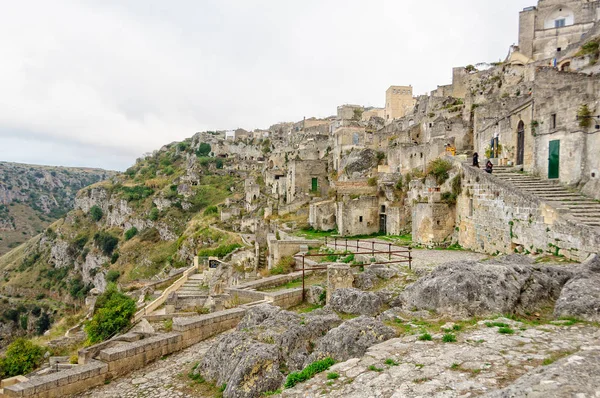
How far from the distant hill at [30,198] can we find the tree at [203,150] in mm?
56045

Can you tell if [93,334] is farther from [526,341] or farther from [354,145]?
[354,145]

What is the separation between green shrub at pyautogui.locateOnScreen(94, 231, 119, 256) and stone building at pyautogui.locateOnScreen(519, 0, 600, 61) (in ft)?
234

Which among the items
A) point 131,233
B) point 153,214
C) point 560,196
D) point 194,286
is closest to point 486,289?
point 560,196

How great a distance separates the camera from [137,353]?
8438mm

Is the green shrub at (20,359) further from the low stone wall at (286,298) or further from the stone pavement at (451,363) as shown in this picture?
the stone pavement at (451,363)

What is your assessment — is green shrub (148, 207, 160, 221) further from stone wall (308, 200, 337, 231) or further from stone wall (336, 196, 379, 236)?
stone wall (336, 196, 379, 236)

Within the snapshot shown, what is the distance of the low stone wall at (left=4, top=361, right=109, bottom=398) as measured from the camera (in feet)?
22.5

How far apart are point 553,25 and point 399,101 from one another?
27110 millimetres

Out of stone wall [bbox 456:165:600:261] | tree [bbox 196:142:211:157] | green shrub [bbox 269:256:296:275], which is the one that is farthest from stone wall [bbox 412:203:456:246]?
tree [bbox 196:142:211:157]

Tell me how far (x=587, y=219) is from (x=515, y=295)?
5313 millimetres

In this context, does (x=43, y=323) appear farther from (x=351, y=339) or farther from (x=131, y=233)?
(x=351, y=339)

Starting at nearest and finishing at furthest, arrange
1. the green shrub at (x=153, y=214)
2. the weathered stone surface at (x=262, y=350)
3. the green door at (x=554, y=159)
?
1. the weathered stone surface at (x=262, y=350)
2. the green door at (x=554, y=159)
3. the green shrub at (x=153, y=214)

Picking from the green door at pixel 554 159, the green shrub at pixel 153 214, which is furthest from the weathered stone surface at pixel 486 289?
the green shrub at pixel 153 214

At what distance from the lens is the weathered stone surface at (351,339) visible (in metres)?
5.99
